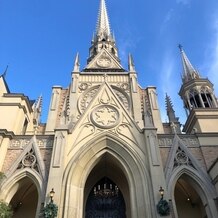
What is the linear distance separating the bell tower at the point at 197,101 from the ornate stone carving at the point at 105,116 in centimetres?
648

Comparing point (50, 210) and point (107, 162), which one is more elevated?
point (107, 162)

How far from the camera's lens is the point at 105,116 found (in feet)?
53.6

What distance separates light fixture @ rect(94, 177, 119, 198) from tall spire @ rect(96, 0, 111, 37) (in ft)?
82.4

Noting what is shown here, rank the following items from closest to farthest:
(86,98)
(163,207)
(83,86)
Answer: (163,207), (86,98), (83,86)

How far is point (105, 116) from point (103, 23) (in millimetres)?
28034

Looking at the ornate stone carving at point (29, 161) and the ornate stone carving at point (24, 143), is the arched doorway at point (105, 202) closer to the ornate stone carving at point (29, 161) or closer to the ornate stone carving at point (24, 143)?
the ornate stone carving at point (29, 161)

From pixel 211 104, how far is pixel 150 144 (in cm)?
1048

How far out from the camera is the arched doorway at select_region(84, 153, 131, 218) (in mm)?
14375

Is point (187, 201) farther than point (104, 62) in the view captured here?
No

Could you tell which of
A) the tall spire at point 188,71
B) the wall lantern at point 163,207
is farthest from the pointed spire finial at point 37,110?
the tall spire at point 188,71

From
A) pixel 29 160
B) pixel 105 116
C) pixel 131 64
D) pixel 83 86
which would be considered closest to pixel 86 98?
pixel 83 86

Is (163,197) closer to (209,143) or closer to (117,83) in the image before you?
(209,143)

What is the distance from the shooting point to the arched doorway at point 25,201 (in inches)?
578

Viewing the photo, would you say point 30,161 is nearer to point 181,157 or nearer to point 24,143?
point 24,143
